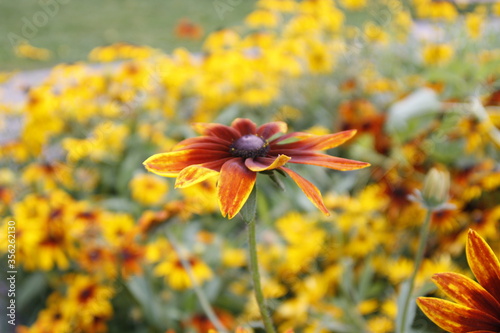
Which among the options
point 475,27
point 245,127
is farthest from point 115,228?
point 475,27

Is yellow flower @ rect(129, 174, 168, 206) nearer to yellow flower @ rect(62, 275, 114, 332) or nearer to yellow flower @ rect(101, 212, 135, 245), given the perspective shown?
yellow flower @ rect(101, 212, 135, 245)

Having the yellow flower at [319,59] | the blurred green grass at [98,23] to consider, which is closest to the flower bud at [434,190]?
the yellow flower at [319,59]

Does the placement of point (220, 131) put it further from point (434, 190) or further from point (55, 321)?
point (55, 321)

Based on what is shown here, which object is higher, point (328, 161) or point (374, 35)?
point (328, 161)

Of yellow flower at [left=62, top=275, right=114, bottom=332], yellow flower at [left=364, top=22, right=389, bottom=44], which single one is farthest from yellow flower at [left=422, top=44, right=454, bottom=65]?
yellow flower at [left=62, top=275, right=114, bottom=332]

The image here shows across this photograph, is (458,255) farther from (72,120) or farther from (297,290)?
(72,120)
